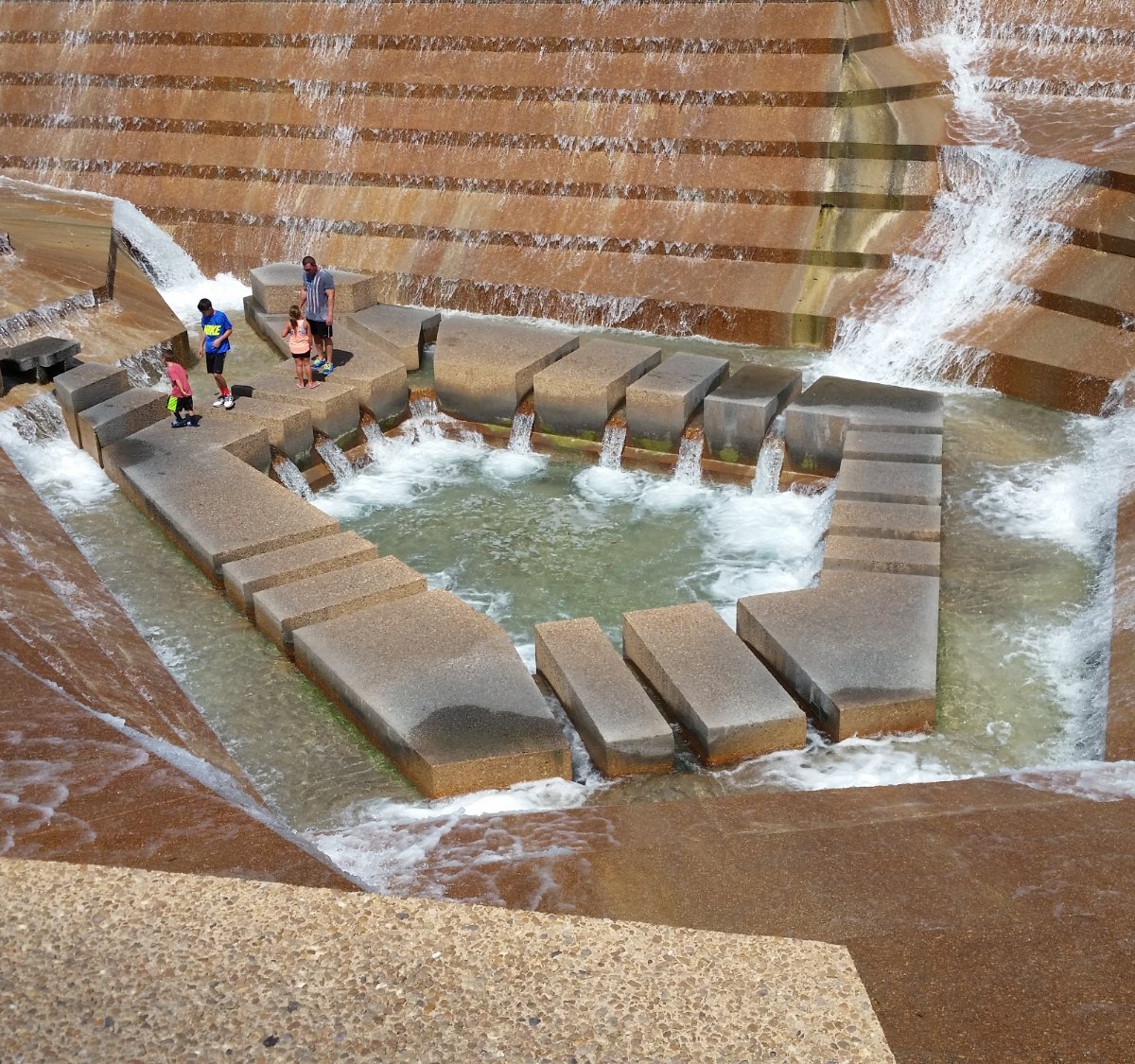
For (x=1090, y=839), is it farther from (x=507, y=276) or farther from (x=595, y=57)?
(x=595, y=57)

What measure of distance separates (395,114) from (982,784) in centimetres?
1369

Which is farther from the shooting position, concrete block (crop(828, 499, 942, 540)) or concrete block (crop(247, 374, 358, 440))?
concrete block (crop(247, 374, 358, 440))

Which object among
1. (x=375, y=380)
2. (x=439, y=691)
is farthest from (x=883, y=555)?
(x=375, y=380)

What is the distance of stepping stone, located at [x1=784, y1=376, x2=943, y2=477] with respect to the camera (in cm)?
1195

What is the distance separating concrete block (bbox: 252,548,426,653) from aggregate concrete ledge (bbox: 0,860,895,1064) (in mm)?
5295

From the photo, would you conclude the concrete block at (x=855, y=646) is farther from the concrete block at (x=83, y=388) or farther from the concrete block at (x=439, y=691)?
the concrete block at (x=83, y=388)

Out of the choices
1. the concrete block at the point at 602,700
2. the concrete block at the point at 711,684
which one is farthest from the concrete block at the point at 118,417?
the concrete block at the point at 711,684

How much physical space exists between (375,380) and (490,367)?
48.8 inches

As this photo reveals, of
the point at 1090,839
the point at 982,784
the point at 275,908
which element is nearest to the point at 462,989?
the point at 275,908

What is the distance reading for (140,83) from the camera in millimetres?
18953

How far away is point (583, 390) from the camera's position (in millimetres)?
12984

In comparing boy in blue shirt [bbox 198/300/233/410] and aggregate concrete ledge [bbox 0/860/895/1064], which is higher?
boy in blue shirt [bbox 198/300/233/410]

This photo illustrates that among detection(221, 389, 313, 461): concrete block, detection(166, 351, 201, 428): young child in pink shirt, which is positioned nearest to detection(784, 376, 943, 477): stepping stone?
detection(221, 389, 313, 461): concrete block

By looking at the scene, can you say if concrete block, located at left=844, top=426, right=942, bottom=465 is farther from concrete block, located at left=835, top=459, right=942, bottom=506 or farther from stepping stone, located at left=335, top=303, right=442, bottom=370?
stepping stone, located at left=335, top=303, right=442, bottom=370
